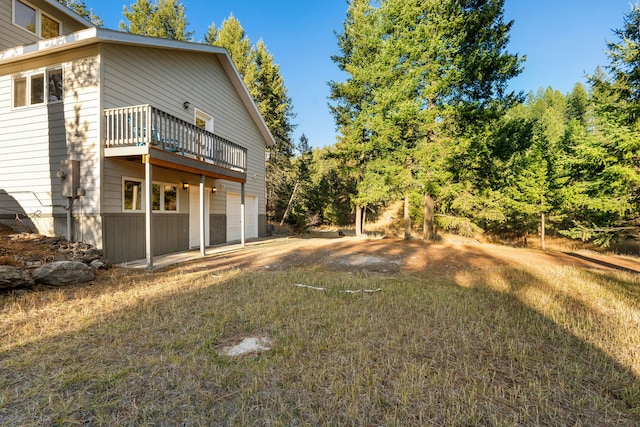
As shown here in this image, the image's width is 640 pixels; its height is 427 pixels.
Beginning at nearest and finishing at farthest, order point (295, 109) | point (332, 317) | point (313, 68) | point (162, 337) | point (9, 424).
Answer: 1. point (9, 424)
2. point (162, 337)
3. point (332, 317)
4. point (313, 68)
5. point (295, 109)

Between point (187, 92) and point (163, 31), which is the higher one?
point (163, 31)

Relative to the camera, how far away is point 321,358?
2844mm

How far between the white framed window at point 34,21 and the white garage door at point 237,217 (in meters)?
8.67

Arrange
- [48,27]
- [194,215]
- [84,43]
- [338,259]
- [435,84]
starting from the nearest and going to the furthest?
1. [84,43]
2. [338,259]
3. [48,27]
4. [194,215]
5. [435,84]

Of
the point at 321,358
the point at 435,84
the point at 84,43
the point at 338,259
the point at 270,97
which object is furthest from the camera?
the point at 270,97

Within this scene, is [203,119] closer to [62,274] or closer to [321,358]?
[62,274]

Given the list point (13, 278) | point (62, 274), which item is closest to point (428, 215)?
point (62, 274)

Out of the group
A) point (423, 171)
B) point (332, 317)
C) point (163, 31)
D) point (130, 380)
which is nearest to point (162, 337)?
point (130, 380)

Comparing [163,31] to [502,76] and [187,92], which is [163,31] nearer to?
[187,92]

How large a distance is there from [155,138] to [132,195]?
2.15 meters

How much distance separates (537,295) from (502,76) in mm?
11562

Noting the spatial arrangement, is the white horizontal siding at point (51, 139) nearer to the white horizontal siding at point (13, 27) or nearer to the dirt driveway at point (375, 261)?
the white horizontal siding at point (13, 27)

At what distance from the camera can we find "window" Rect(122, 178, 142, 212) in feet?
27.1

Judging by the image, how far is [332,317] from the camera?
12.8 ft
